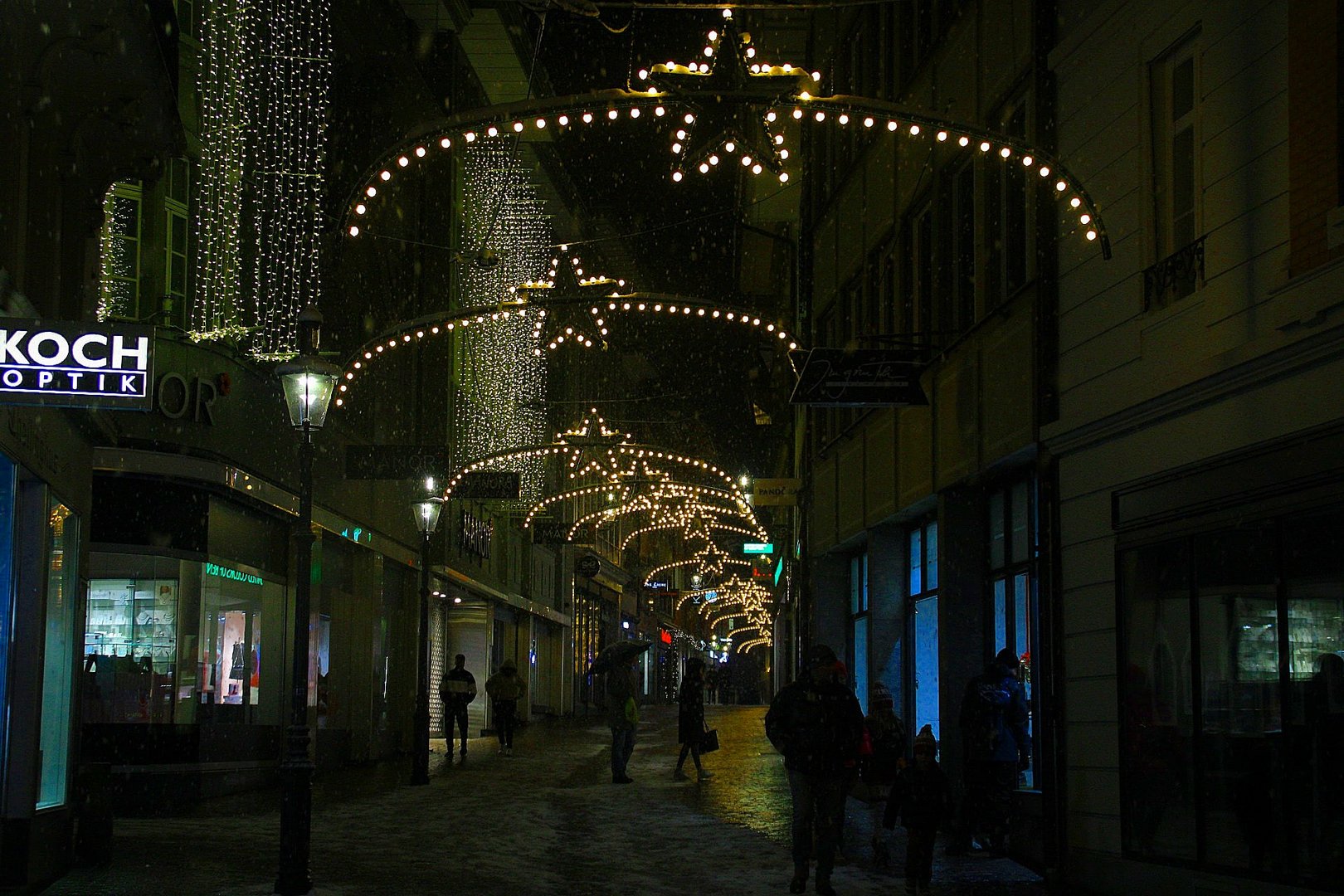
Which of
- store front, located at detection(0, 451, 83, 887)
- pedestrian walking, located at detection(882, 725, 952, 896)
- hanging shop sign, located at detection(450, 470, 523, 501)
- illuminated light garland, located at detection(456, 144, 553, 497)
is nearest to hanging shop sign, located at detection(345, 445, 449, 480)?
hanging shop sign, located at detection(450, 470, 523, 501)

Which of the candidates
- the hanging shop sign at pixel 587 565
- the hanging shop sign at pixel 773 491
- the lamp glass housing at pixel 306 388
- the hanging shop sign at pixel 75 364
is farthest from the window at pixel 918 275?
the hanging shop sign at pixel 587 565

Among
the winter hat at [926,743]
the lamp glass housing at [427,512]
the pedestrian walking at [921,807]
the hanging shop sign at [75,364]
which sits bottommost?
the pedestrian walking at [921,807]

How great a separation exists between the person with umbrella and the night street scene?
12cm

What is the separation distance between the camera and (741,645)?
14012 centimetres

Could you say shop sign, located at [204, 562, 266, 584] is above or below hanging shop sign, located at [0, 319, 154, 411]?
below

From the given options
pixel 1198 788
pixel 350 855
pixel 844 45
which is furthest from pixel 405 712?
pixel 1198 788

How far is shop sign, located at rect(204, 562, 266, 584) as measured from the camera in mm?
21234

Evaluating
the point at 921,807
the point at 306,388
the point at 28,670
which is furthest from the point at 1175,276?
the point at 28,670

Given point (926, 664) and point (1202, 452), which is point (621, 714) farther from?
point (1202, 452)

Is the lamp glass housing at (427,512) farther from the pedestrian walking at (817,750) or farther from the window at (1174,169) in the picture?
the window at (1174,169)

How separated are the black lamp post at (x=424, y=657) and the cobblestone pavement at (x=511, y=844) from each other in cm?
45

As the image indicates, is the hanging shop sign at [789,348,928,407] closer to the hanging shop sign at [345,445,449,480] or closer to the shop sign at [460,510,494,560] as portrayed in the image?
the hanging shop sign at [345,445,449,480]

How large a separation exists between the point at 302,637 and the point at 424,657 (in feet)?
40.9

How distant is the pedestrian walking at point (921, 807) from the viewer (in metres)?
12.1
